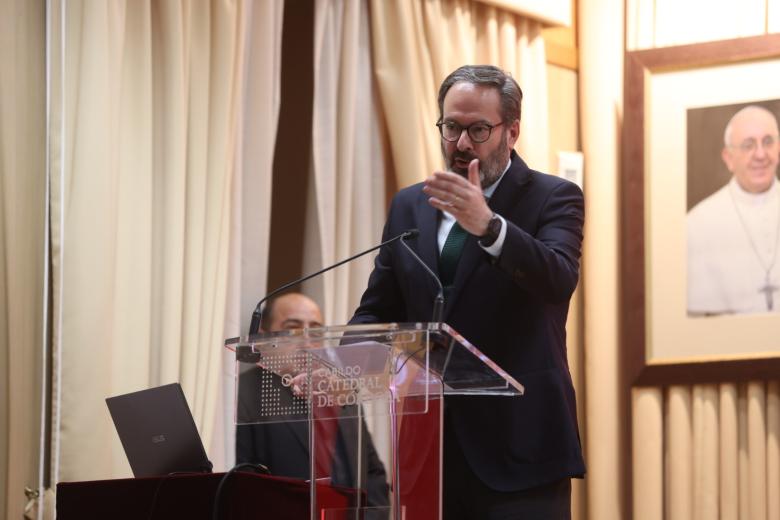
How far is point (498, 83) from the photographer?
3.04 m

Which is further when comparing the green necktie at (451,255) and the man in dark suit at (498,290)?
the green necktie at (451,255)

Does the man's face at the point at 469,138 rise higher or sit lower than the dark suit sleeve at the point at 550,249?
higher

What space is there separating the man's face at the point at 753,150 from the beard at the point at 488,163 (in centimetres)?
237

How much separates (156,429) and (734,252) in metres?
3.09

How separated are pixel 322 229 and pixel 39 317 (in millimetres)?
1377

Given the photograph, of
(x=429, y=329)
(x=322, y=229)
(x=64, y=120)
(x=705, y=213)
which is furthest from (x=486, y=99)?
(x=705, y=213)

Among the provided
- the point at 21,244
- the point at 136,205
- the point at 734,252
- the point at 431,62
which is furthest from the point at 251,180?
the point at 734,252

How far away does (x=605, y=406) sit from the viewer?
5211 millimetres

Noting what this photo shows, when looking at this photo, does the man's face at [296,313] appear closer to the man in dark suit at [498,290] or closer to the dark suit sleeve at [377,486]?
the man in dark suit at [498,290]

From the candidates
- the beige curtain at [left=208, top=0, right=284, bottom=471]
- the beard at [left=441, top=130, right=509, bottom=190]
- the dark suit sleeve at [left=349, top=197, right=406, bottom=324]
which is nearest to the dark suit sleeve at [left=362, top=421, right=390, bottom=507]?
the dark suit sleeve at [left=349, top=197, right=406, bottom=324]

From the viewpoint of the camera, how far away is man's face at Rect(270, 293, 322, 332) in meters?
4.72

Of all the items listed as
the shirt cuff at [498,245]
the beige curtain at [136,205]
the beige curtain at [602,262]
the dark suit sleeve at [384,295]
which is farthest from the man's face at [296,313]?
the shirt cuff at [498,245]

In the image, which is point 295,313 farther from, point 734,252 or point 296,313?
point 734,252

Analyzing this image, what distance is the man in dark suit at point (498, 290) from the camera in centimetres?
269
